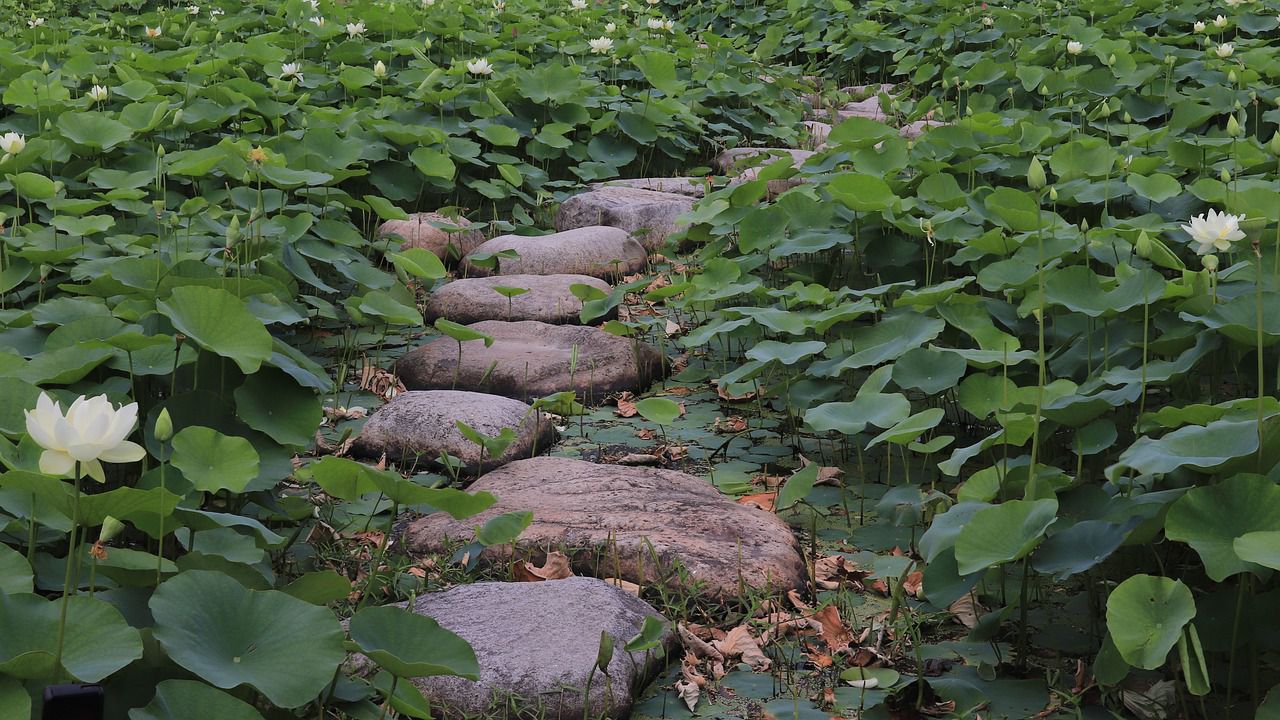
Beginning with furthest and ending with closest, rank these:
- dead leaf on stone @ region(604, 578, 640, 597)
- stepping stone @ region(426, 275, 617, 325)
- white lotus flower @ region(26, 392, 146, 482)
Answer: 1. stepping stone @ region(426, 275, 617, 325)
2. dead leaf on stone @ region(604, 578, 640, 597)
3. white lotus flower @ region(26, 392, 146, 482)

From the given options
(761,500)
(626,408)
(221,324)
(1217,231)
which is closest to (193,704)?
(221,324)

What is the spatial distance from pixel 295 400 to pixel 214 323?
0.74 feet

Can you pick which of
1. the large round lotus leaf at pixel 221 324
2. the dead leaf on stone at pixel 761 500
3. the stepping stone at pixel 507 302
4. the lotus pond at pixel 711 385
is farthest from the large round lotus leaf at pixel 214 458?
the stepping stone at pixel 507 302

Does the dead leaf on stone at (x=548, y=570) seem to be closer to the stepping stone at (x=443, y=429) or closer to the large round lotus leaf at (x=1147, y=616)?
the stepping stone at (x=443, y=429)

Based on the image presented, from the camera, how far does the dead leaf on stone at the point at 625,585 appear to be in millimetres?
2045

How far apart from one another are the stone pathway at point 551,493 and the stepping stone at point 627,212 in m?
0.02

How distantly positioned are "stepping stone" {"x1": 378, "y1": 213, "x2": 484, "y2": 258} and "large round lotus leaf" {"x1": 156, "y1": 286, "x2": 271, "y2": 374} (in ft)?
6.49

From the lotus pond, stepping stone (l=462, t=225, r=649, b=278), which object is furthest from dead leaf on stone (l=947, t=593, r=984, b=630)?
stepping stone (l=462, t=225, r=649, b=278)

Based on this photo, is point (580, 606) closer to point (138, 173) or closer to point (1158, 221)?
point (1158, 221)

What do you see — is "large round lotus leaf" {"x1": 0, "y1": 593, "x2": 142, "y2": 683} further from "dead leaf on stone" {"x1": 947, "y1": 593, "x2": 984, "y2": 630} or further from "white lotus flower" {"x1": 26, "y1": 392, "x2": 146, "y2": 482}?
"dead leaf on stone" {"x1": 947, "y1": 593, "x2": 984, "y2": 630}

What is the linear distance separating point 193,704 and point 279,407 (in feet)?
3.06

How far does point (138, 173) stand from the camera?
3.34 metres

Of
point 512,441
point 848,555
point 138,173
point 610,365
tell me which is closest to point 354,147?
point 138,173

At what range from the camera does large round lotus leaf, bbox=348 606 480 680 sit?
1375 mm
